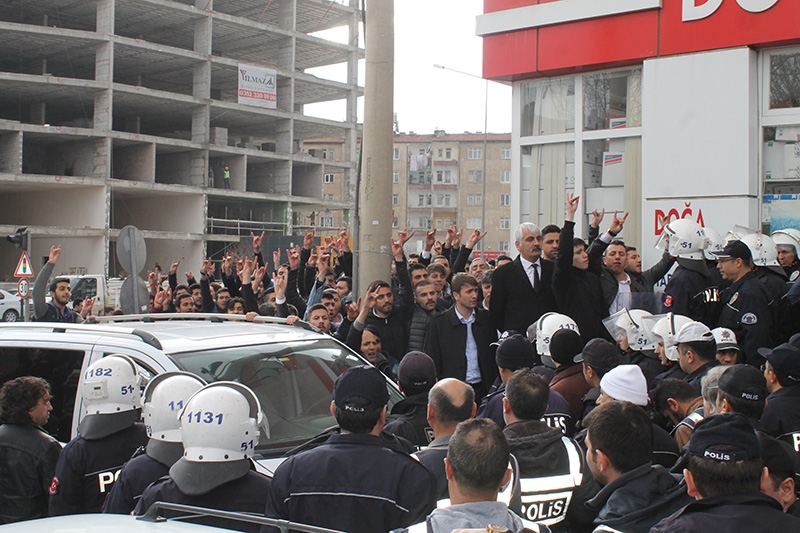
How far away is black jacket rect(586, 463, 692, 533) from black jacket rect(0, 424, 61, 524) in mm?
2992

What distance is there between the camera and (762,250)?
24.0 ft

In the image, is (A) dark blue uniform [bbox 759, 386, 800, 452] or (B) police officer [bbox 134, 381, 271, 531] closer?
(B) police officer [bbox 134, 381, 271, 531]

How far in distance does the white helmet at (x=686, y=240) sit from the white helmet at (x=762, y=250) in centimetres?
38

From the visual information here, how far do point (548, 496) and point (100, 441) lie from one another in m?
2.28

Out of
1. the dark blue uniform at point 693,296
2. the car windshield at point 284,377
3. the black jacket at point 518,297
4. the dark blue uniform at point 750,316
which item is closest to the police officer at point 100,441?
the car windshield at point 284,377

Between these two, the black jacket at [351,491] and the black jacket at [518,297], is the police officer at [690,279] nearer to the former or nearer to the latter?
the black jacket at [518,297]

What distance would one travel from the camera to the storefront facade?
30.0ft

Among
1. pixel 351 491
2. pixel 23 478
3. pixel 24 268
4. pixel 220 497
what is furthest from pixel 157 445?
pixel 24 268

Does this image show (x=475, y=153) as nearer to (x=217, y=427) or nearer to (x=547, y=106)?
(x=547, y=106)

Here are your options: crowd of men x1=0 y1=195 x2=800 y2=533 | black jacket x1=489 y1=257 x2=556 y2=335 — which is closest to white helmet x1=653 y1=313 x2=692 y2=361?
crowd of men x1=0 y1=195 x2=800 y2=533

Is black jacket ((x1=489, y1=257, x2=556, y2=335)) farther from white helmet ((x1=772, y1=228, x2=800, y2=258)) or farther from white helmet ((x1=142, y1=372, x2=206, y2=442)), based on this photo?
white helmet ((x1=142, y1=372, x2=206, y2=442))

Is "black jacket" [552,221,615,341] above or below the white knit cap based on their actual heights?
above

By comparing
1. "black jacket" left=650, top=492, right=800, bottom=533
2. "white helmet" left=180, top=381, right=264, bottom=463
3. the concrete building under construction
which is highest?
the concrete building under construction

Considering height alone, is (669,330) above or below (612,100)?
below
